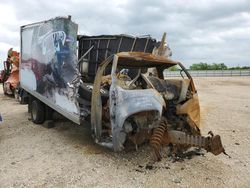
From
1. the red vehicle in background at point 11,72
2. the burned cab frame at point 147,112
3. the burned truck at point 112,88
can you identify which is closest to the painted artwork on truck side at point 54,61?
the burned truck at point 112,88

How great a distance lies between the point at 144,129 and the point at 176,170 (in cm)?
87

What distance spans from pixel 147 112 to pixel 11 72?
540 inches

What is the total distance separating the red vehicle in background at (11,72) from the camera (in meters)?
17.8

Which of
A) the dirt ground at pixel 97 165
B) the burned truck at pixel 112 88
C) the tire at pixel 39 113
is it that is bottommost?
the dirt ground at pixel 97 165

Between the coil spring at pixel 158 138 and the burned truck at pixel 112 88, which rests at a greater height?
the burned truck at pixel 112 88

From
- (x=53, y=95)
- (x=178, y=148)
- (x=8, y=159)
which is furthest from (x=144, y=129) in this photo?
(x=53, y=95)

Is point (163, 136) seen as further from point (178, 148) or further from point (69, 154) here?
point (69, 154)

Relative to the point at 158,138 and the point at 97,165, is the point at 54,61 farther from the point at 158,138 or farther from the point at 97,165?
the point at 158,138

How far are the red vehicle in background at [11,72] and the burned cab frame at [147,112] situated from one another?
36.5 feet

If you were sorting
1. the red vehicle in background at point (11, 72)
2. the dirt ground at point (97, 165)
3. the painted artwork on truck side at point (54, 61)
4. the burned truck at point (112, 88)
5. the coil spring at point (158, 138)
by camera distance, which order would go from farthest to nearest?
the red vehicle in background at point (11, 72), the painted artwork on truck side at point (54, 61), the burned truck at point (112, 88), the coil spring at point (158, 138), the dirt ground at point (97, 165)

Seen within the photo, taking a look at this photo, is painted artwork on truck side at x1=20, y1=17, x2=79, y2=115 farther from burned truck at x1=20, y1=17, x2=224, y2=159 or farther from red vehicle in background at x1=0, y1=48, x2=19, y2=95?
red vehicle in background at x1=0, y1=48, x2=19, y2=95

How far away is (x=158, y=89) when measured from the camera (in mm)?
6852

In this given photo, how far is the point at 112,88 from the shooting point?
6.32m

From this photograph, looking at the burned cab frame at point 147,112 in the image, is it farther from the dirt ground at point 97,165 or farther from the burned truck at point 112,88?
the dirt ground at point 97,165
